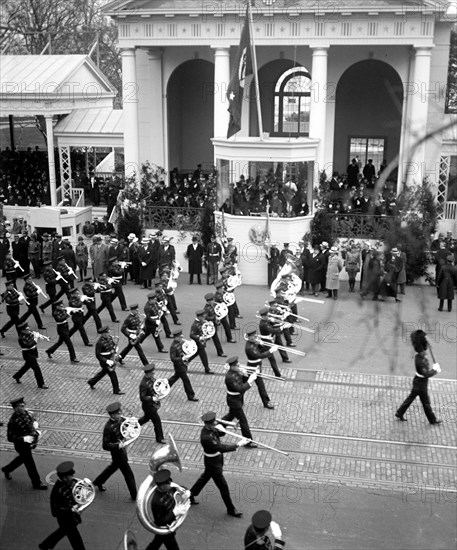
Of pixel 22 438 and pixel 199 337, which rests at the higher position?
pixel 199 337

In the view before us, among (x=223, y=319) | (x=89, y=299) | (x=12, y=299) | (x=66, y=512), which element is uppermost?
(x=12, y=299)

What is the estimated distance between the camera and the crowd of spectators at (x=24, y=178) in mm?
26547

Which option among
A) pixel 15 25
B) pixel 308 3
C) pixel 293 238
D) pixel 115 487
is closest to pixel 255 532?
pixel 115 487

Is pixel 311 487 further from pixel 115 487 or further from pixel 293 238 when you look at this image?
pixel 293 238

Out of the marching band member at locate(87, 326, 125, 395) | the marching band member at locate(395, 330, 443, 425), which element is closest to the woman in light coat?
the marching band member at locate(395, 330, 443, 425)

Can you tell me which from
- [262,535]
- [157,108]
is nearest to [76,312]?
[262,535]

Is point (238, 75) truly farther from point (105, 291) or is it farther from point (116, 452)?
point (116, 452)

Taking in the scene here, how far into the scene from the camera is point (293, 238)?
2205 cm

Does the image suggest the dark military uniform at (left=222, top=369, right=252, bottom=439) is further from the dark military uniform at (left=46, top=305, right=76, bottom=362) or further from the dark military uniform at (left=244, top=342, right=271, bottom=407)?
the dark military uniform at (left=46, top=305, right=76, bottom=362)

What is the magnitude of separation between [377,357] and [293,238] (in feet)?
22.5

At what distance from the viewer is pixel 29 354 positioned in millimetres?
13547

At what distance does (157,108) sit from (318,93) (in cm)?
699

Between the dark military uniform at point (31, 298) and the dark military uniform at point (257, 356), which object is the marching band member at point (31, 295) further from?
the dark military uniform at point (257, 356)

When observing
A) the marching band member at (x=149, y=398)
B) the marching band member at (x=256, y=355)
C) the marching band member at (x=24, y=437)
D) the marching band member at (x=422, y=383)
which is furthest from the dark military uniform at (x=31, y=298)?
the marching band member at (x=422, y=383)
